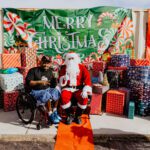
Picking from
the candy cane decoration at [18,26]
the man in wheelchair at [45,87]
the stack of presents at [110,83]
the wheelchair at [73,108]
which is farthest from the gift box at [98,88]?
the candy cane decoration at [18,26]

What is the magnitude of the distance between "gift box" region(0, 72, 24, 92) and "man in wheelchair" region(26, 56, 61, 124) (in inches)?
40.0

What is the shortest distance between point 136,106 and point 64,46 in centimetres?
297

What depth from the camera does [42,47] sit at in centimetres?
775

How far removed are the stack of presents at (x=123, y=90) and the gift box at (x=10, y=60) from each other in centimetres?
225

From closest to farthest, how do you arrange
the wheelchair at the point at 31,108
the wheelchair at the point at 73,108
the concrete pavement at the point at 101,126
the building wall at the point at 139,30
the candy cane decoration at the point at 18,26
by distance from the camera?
the concrete pavement at the point at 101,126 → the wheelchair at the point at 31,108 → the wheelchair at the point at 73,108 → the candy cane decoration at the point at 18,26 → the building wall at the point at 139,30

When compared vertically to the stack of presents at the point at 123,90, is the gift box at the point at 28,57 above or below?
above

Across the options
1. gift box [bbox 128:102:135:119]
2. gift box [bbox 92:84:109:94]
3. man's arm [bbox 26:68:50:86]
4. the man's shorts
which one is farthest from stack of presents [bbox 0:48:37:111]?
gift box [bbox 128:102:135:119]

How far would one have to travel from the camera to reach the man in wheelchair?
5.23 meters

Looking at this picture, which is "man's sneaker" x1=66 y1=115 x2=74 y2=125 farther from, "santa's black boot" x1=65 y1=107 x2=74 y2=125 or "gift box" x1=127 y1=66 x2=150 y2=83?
"gift box" x1=127 y1=66 x2=150 y2=83

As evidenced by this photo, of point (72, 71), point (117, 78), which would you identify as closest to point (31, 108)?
point (72, 71)

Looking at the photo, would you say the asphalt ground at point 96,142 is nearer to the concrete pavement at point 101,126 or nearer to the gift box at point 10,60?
the concrete pavement at point 101,126

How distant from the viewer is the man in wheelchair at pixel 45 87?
17.1 feet

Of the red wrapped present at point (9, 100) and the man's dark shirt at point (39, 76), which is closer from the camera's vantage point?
the man's dark shirt at point (39, 76)

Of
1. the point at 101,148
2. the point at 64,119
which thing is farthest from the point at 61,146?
the point at 64,119
